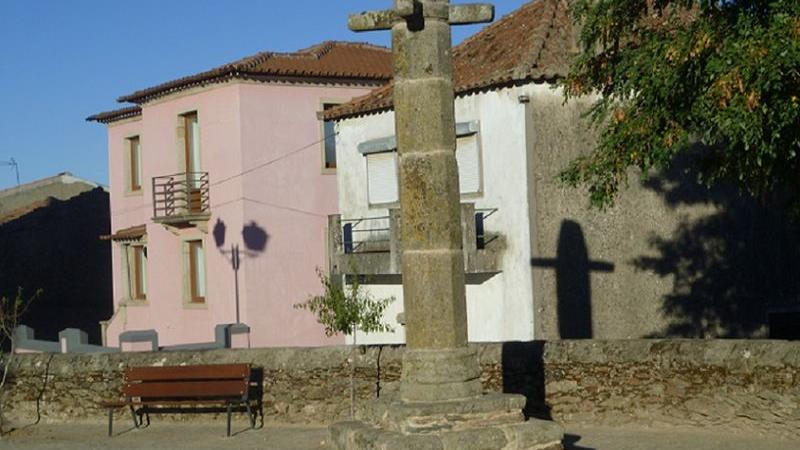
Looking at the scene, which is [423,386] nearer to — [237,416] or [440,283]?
[440,283]

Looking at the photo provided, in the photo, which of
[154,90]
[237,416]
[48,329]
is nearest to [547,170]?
[237,416]

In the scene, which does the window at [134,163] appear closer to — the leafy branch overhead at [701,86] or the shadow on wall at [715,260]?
the shadow on wall at [715,260]

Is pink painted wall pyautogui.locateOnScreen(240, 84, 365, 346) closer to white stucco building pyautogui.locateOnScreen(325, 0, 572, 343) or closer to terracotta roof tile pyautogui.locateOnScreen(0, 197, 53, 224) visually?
white stucco building pyautogui.locateOnScreen(325, 0, 572, 343)

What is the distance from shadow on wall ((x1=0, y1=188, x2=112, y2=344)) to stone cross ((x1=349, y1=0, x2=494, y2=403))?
29719 millimetres

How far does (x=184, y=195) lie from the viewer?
30.9 metres

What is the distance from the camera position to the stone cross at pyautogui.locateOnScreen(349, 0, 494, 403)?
34.2 ft

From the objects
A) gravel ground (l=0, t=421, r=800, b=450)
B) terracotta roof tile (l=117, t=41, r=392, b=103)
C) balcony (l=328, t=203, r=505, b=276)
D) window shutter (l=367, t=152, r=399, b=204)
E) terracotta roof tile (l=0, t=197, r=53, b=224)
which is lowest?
gravel ground (l=0, t=421, r=800, b=450)

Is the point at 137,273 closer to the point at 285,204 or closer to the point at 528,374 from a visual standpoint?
the point at 285,204

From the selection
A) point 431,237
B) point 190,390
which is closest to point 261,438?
point 190,390

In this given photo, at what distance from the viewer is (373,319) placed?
18.2 metres

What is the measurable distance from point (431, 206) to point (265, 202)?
63.6 feet

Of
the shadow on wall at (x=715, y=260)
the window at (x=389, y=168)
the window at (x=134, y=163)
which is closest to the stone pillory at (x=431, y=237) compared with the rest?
the shadow on wall at (x=715, y=260)

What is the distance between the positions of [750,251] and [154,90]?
15.5 m

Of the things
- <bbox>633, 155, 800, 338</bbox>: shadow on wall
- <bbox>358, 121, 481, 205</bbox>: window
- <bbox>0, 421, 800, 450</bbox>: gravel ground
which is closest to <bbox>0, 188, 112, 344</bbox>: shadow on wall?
<bbox>358, 121, 481, 205</bbox>: window
